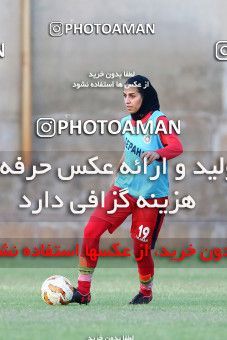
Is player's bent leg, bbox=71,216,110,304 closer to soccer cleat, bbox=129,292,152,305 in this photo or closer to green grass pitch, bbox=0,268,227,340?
→ green grass pitch, bbox=0,268,227,340

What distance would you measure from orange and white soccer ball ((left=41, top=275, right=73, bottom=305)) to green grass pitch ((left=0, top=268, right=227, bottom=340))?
0.08 metres

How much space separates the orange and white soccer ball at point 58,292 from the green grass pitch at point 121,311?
8 centimetres

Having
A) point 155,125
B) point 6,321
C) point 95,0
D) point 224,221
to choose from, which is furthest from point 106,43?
point 6,321

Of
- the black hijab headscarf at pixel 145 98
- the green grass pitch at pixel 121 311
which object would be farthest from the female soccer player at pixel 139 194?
the green grass pitch at pixel 121 311

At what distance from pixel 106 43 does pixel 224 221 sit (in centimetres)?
254

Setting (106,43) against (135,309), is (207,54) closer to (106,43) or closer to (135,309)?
(106,43)

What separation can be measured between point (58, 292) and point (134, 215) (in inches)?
32.0

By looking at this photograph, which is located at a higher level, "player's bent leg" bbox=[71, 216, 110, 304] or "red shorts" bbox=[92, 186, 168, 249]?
"red shorts" bbox=[92, 186, 168, 249]

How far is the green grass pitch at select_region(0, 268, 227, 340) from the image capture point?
888 cm

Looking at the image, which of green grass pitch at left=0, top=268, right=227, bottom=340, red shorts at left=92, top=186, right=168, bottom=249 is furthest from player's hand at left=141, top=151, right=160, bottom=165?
green grass pitch at left=0, top=268, right=227, bottom=340

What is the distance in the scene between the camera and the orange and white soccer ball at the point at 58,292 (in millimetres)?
10750

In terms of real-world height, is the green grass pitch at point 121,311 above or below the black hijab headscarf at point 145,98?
below

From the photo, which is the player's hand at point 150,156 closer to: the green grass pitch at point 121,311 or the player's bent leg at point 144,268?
the player's bent leg at point 144,268

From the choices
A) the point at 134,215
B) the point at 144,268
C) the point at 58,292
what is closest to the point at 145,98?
the point at 134,215
